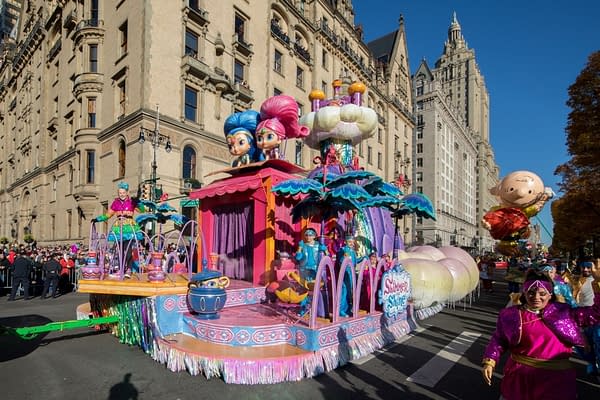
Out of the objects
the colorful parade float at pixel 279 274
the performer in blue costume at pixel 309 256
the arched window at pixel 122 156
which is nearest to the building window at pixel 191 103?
the arched window at pixel 122 156

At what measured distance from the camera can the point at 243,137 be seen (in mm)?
10469

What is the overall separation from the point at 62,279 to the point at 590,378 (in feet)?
55.1

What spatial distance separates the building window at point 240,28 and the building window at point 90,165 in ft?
40.3

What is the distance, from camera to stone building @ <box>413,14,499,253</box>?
→ 60.7 metres

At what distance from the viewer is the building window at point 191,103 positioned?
2056cm

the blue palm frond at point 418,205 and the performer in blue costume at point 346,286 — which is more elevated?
the blue palm frond at point 418,205

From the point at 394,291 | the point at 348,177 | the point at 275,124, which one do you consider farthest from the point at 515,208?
the point at 275,124

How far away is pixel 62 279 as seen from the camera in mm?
14250

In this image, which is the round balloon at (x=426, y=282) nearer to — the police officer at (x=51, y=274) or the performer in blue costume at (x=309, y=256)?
the performer in blue costume at (x=309, y=256)

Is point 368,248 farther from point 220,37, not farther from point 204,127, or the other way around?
point 220,37

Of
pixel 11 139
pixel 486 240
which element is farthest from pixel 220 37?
pixel 486 240

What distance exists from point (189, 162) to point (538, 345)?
784 inches

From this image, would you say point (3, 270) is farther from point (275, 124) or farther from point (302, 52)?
point (302, 52)

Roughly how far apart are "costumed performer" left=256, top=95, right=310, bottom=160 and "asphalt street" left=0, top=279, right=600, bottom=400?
5.98 m
